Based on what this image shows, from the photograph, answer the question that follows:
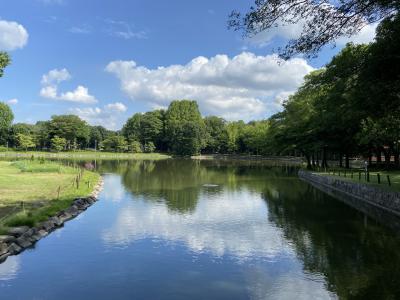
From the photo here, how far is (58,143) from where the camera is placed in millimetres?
123438

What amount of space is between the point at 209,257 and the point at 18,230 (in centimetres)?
784

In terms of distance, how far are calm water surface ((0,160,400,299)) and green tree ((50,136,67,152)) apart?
338ft

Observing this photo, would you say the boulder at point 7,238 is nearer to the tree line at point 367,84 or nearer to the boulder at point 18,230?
the boulder at point 18,230

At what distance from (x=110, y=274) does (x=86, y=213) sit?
11.8m

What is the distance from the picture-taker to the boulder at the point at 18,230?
16.2 m

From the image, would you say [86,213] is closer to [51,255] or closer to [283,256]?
[51,255]

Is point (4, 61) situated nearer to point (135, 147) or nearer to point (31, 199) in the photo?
point (31, 199)

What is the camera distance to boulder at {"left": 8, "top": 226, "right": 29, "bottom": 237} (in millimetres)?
16219

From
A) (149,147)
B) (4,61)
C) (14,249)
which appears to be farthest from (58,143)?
(14,249)

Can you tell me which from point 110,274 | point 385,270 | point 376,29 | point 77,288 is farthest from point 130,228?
point 376,29

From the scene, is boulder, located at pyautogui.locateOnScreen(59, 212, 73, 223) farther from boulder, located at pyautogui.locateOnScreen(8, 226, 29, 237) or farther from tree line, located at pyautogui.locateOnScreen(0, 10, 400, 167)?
tree line, located at pyautogui.locateOnScreen(0, 10, 400, 167)

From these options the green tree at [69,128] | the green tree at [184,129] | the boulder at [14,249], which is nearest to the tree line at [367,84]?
the boulder at [14,249]

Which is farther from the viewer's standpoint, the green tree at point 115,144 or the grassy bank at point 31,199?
the green tree at point 115,144

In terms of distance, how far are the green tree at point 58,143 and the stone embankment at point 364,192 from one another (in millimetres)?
95759
